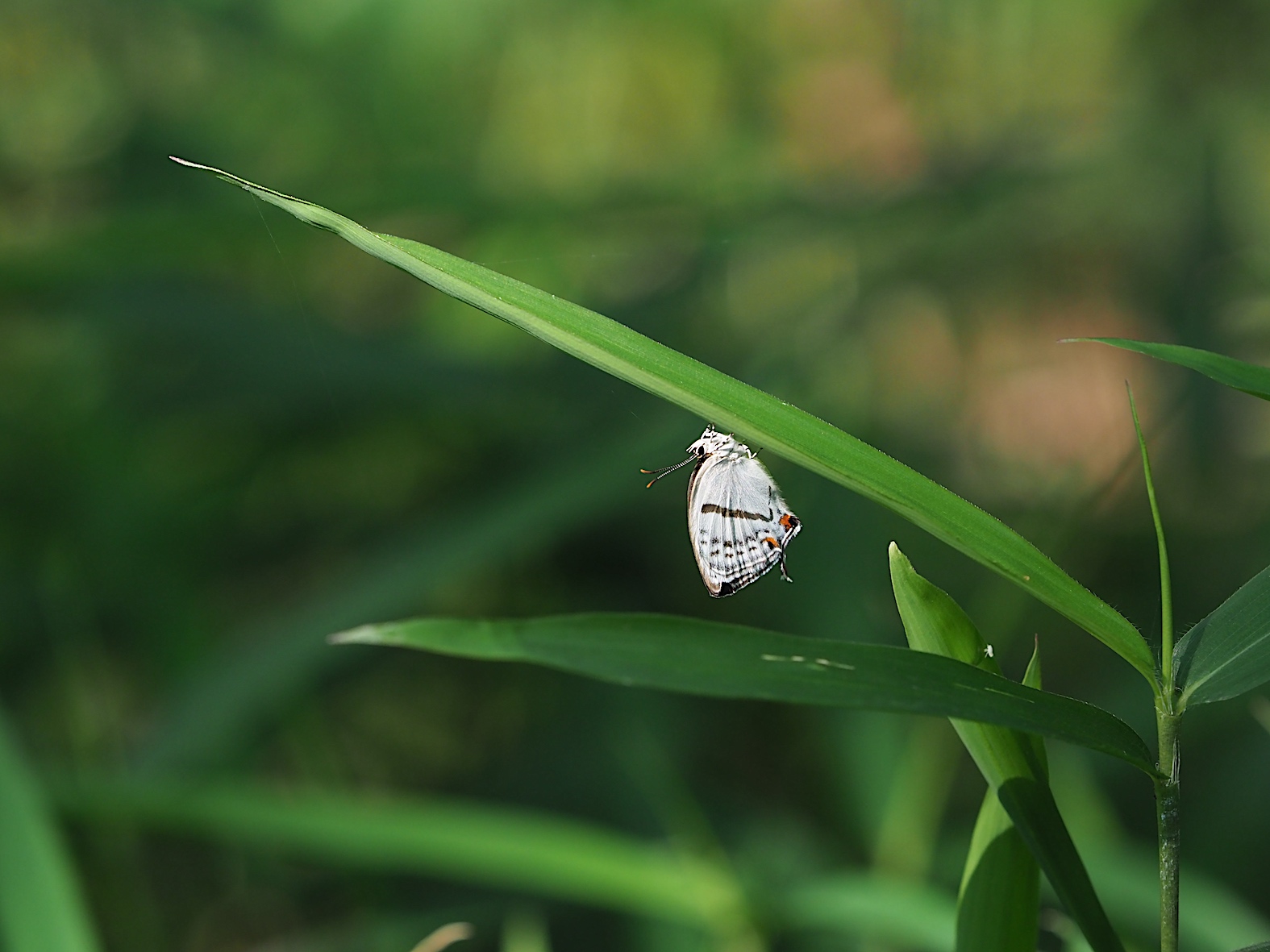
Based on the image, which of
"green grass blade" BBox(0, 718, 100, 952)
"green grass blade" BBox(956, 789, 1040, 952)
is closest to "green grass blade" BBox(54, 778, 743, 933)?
"green grass blade" BBox(0, 718, 100, 952)

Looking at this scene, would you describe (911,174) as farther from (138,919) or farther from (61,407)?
(138,919)

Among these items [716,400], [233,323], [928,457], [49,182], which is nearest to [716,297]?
[928,457]

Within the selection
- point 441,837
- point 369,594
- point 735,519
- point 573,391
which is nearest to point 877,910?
point 441,837

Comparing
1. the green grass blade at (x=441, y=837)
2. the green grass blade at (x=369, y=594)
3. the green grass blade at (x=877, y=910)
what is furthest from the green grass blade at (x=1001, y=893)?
the green grass blade at (x=369, y=594)

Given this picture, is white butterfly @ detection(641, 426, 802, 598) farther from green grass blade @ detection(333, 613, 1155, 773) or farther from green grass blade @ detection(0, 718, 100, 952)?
green grass blade @ detection(0, 718, 100, 952)

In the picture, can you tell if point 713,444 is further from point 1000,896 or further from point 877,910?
point 877,910

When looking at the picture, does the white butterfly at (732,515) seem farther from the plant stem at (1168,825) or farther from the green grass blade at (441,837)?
the green grass blade at (441,837)
